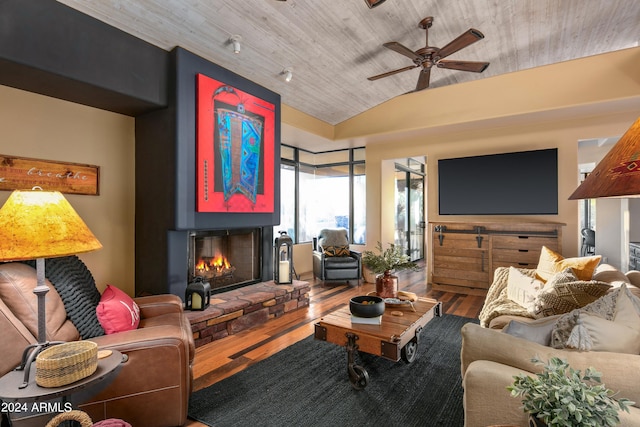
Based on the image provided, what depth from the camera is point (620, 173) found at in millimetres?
634

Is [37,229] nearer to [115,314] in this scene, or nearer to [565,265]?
[115,314]

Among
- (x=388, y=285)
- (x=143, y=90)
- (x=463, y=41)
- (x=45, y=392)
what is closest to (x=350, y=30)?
(x=463, y=41)

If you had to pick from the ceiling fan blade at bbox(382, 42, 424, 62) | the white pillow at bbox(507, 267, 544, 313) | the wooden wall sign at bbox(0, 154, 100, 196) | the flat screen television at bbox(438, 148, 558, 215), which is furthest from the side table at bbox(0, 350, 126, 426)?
the flat screen television at bbox(438, 148, 558, 215)

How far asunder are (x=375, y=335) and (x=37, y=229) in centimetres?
198

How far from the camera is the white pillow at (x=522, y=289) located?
8.93 ft

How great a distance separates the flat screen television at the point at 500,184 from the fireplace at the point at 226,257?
128 inches

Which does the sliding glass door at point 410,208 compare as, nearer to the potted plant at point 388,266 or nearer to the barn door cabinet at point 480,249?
the barn door cabinet at point 480,249

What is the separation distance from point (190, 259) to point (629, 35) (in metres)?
5.59

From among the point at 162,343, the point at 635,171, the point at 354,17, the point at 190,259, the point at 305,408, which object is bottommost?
the point at 305,408

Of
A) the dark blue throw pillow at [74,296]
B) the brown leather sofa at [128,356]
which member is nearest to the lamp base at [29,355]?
the brown leather sofa at [128,356]

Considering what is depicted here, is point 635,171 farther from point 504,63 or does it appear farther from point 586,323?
point 504,63

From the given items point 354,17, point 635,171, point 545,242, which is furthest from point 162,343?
point 545,242

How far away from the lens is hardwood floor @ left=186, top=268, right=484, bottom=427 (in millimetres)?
2627

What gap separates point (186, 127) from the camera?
3252mm
